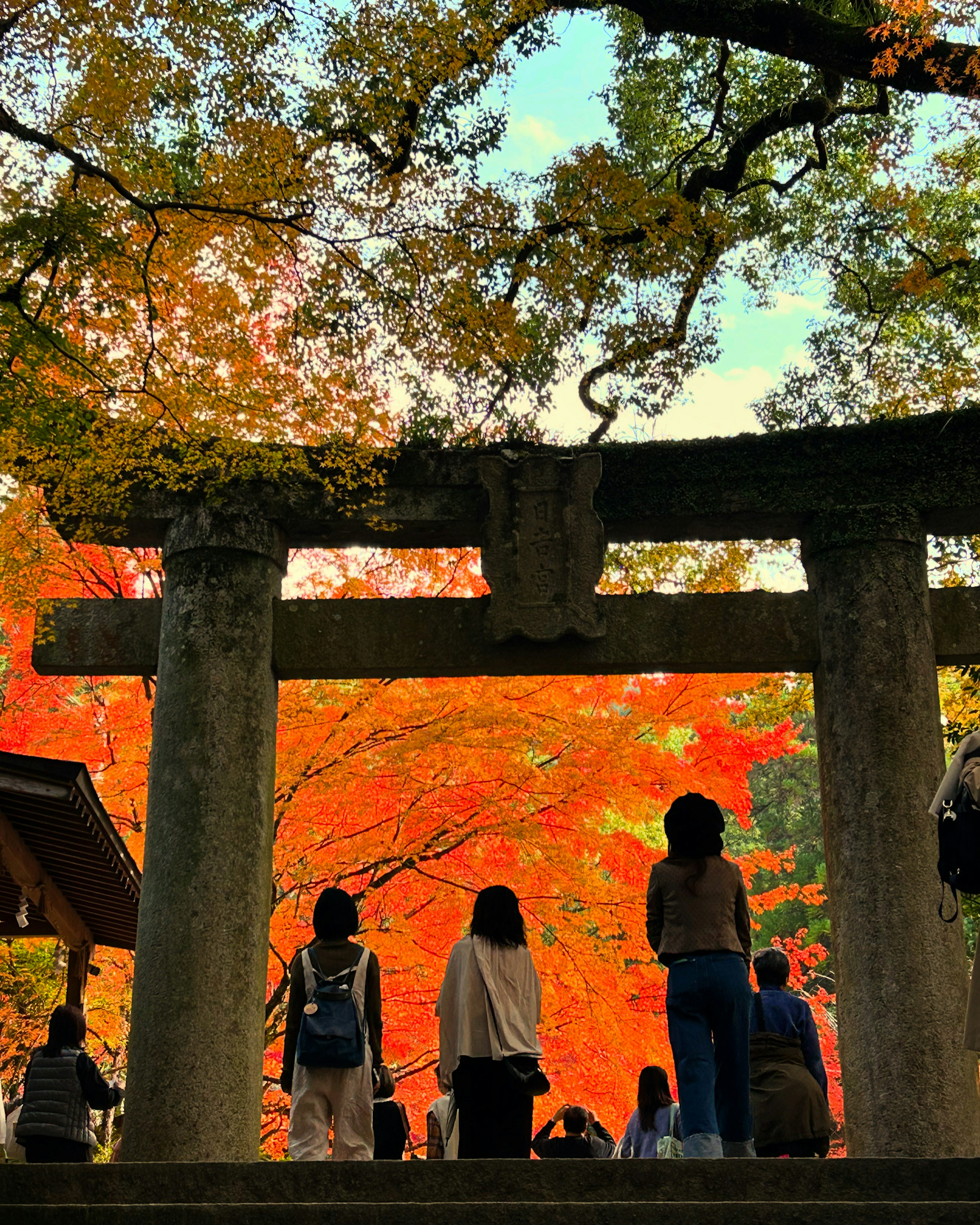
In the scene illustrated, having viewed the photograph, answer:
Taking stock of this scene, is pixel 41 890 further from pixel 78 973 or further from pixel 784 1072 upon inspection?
pixel 784 1072

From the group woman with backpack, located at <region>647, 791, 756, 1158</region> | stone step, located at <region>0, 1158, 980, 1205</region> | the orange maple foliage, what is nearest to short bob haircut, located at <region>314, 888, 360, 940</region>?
woman with backpack, located at <region>647, 791, 756, 1158</region>

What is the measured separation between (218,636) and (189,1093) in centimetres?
293

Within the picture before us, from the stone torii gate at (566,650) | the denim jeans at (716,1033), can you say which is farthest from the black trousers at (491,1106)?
the stone torii gate at (566,650)

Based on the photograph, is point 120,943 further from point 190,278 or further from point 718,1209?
point 718,1209

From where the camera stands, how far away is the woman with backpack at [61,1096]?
23.4ft

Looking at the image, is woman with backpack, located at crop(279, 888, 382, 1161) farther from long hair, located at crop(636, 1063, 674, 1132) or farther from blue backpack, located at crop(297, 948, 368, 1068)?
long hair, located at crop(636, 1063, 674, 1132)

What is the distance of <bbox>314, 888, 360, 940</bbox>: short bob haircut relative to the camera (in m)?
6.09

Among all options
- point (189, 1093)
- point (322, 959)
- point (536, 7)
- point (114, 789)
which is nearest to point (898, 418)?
point (536, 7)

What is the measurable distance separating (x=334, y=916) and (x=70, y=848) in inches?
153

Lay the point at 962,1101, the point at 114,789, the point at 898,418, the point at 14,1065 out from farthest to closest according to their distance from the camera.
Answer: the point at 14,1065 → the point at 114,789 → the point at 898,418 → the point at 962,1101

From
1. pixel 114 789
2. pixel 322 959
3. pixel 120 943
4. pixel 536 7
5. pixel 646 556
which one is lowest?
pixel 322 959

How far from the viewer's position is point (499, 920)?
5.89 metres

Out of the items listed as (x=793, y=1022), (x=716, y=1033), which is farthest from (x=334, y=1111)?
(x=793, y=1022)

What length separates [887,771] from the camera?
8281mm
